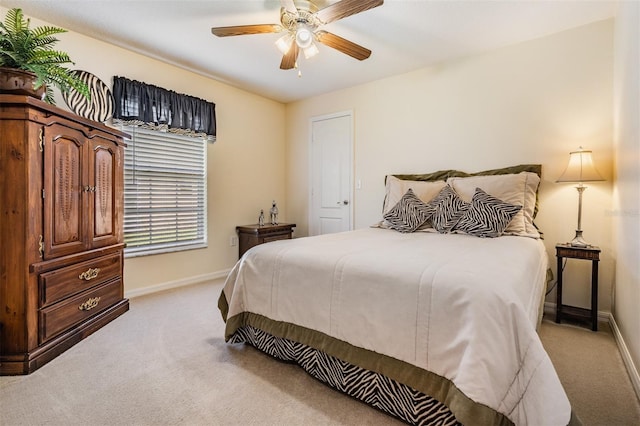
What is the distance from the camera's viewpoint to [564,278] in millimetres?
2846

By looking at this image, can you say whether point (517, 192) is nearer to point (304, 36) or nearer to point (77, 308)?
point (304, 36)

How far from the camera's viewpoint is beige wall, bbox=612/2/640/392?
5.61ft

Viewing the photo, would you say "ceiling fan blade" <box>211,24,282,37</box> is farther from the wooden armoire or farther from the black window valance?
the black window valance

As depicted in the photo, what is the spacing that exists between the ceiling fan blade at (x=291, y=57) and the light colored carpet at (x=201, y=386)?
7.46 feet

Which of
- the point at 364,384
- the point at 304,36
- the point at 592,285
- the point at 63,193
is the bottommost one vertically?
the point at 364,384

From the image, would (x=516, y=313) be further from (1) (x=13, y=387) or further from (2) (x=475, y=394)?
(1) (x=13, y=387)

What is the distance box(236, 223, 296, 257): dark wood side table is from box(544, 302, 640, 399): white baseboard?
9.89 ft

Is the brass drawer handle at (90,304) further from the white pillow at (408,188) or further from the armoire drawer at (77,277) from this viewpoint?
the white pillow at (408,188)

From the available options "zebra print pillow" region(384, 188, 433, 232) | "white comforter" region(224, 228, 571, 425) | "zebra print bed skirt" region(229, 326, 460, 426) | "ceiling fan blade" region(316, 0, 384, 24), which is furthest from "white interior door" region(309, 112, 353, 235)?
"zebra print bed skirt" region(229, 326, 460, 426)

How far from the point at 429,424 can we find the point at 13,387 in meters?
2.09

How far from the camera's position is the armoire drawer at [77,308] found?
197cm

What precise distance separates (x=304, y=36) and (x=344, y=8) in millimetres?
353

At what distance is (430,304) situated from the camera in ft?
4.28

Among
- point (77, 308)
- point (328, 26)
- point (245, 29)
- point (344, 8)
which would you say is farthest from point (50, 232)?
point (328, 26)
